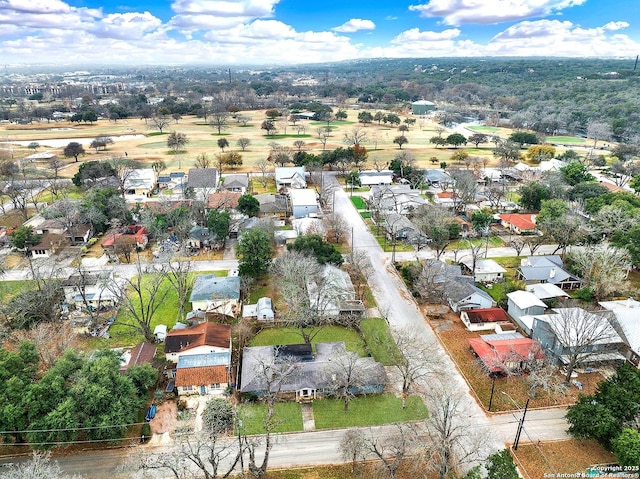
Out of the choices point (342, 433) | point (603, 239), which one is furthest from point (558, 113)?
point (342, 433)

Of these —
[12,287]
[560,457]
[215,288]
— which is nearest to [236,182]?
[215,288]

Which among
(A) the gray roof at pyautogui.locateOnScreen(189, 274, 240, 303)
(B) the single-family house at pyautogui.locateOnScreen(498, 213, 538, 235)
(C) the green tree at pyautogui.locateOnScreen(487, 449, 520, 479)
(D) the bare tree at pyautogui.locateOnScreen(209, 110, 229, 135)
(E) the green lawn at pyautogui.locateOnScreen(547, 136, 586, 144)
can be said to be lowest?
(C) the green tree at pyautogui.locateOnScreen(487, 449, 520, 479)

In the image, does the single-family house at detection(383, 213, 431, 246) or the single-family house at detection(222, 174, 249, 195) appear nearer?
the single-family house at detection(383, 213, 431, 246)

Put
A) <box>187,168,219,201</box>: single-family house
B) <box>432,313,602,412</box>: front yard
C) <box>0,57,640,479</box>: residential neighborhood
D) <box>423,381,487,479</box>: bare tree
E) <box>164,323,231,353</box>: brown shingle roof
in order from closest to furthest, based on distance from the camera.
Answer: <box>423,381,487,479</box>: bare tree < <box>0,57,640,479</box>: residential neighborhood < <box>432,313,602,412</box>: front yard < <box>164,323,231,353</box>: brown shingle roof < <box>187,168,219,201</box>: single-family house

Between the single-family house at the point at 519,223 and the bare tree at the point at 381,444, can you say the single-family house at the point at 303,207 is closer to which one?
the single-family house at the point at 519,223

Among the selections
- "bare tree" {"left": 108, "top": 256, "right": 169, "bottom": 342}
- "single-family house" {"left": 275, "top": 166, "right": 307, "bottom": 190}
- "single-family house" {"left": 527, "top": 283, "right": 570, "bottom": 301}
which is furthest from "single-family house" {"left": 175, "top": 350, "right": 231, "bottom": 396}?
"single-family house" {"left": 275, "top": 166, "right": 307, "bottom": 190}

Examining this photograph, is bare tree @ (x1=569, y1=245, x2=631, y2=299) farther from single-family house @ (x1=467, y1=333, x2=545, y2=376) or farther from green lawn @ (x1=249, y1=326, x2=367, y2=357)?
green lawn @ (x1=249, y1=326, x2=367, y2=357)
